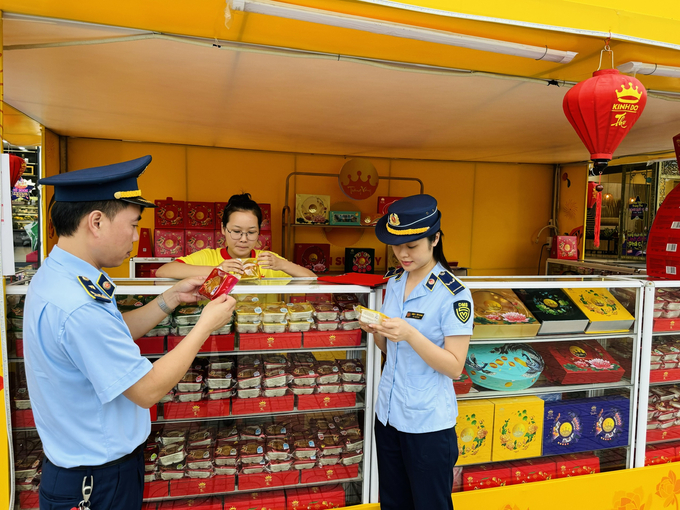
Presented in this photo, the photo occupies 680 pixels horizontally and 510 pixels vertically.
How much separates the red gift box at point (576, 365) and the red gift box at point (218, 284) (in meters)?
2.00

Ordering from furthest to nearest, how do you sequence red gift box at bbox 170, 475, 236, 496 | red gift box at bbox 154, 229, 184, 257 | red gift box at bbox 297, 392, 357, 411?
red gift box at bbox 154, 229, 184, 257, red gift box at bbox 297, 392, 357, 411, red gift box at bbox 170, 475, 236, 496

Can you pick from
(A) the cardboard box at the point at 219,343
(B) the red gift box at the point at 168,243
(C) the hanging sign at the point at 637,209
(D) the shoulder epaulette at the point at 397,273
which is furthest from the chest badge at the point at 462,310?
(C) the hanging sign at the point at 637,209

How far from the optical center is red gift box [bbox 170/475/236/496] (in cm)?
229

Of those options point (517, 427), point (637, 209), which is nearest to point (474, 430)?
point (517, 427)

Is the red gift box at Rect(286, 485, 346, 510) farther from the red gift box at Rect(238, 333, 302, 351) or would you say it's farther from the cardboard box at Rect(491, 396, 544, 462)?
the cardboard box at Rect(491, 396, 544, 462)

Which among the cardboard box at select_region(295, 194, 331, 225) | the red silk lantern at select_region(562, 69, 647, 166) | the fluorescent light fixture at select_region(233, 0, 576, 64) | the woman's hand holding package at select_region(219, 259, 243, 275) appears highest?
the fluorescent light fixture at select_region(233, 0, 576, 64)

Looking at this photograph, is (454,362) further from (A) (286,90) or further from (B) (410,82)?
(A) (286,90)

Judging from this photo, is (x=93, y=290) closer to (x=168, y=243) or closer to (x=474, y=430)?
(x=474, y=430)

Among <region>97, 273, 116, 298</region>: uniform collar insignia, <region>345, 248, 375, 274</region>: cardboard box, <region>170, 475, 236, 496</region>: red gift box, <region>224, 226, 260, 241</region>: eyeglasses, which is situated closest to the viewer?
<region>97, 273, 116, 298</region>: uniform collar insignia

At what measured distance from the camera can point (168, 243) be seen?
210 inches

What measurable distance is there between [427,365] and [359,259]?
438cm

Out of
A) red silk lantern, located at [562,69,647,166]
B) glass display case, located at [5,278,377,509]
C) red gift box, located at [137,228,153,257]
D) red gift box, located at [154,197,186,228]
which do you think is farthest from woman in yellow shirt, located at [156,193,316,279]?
red gift box, located at [137,228,153,257]

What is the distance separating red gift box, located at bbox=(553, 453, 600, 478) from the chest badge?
5.35 ft

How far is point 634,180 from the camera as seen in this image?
961cm
